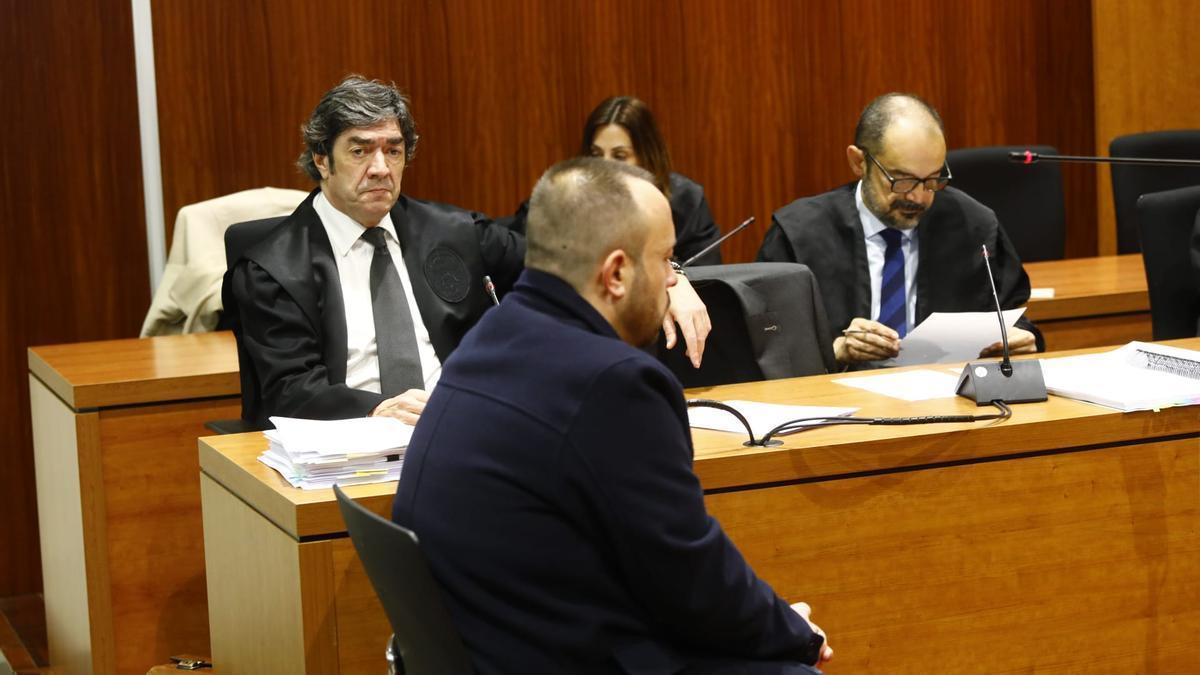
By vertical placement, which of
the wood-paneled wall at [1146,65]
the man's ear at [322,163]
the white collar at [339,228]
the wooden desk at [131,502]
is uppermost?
the wood-paneled wall at [1146,65]

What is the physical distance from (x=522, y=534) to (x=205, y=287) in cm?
257

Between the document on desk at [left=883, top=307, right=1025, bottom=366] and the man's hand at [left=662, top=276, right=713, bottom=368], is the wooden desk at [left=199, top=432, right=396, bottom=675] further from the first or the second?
the document on desk at [left=883, top=307, right=1025, bottom=366]

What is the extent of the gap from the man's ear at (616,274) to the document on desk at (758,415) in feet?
1.99

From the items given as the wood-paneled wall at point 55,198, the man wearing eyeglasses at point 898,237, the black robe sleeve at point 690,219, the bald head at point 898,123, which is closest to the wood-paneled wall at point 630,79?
the wood-paneled wall at point 55,198

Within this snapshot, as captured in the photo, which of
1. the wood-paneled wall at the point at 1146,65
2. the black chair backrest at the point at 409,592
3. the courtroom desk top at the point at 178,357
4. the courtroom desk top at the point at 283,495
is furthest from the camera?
the wood-paneled wall at the point at 1146,65

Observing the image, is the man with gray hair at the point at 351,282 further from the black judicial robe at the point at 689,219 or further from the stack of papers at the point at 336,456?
the black judicial robe at the point at 689,219

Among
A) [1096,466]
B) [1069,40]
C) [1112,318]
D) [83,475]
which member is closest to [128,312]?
[83,475]

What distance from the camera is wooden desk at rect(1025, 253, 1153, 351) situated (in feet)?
12.7

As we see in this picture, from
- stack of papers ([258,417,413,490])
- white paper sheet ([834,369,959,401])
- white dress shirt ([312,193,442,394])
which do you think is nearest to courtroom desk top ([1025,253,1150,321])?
white paper sheet ([834,369,959,401])

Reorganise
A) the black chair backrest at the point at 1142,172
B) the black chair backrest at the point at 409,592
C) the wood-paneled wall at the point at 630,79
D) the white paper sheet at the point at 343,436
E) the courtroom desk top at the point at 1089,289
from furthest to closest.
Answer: the black chair backrest at the point at 1142,172, the wood-paneled wall at the point at 630,79, the courtroom desk top at the point at 1089,289, the white paper sheet at the point at 343,436, the black chair backrest at the point at 409,592

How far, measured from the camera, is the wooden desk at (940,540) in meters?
2.24

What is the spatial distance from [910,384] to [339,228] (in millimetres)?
1211

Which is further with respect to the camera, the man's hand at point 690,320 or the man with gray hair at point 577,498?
the man's hand at point 690,320

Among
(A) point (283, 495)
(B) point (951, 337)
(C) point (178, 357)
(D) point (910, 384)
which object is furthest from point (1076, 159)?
(C) point (178, 357)
